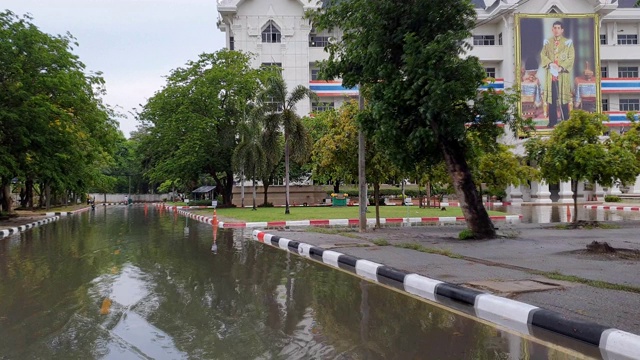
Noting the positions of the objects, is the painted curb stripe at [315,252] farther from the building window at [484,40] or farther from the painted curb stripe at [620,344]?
the building window at [484,40]

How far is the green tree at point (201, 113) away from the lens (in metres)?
42.6

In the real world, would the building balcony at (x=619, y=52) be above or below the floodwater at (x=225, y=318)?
above

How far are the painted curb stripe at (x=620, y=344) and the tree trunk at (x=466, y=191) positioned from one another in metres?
9.88

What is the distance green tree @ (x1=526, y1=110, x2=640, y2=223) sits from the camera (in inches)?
707

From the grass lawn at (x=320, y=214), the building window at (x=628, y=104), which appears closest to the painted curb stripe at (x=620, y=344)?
the grass lawn at (x=320, y=214)

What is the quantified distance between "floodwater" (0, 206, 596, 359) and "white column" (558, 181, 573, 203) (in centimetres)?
4965

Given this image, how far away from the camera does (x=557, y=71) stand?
175 feet

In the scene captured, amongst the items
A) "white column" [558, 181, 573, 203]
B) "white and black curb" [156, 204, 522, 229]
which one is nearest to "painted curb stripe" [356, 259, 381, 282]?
"white and black curb" [156, 204, 522, 229]

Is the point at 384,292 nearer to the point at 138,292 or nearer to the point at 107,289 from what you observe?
the point at 138,292

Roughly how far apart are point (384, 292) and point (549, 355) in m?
3.29

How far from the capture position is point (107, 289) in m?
8.00

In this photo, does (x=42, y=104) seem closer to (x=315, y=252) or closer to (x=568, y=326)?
(x=315, y=252)

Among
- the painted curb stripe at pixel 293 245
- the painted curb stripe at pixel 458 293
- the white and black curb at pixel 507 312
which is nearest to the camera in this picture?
the white and black curb at pixel 507 312

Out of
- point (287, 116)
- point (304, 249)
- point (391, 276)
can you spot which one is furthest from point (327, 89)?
point (391, 276)
